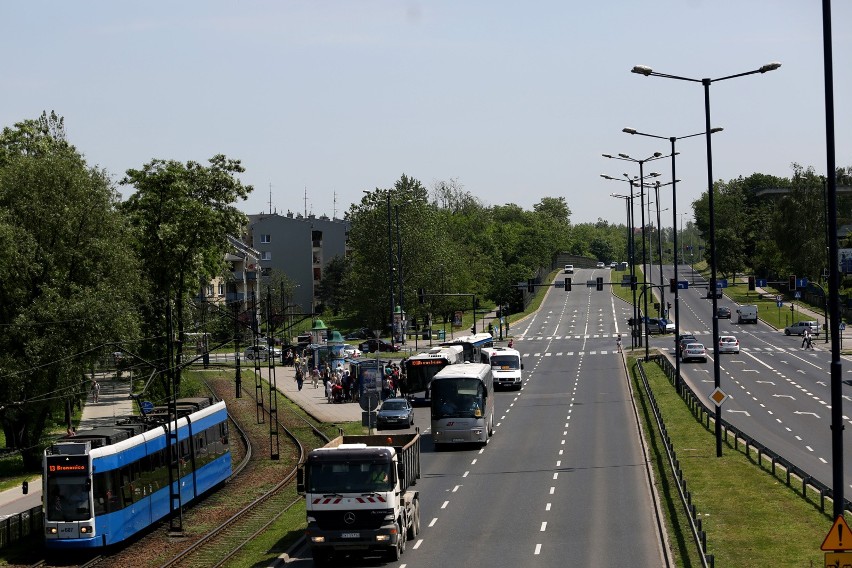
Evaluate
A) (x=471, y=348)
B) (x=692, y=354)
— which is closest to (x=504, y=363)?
(x=471, y=348)

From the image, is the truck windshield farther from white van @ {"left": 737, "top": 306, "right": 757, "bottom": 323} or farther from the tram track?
white van @ {"left": 737, "top": 306, "right": 757, "bottom": 323}

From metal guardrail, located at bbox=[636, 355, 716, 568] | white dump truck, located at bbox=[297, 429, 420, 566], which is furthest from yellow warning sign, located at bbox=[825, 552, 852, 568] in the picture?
white dump truck, located at bbox=[297, 429, 420, 566]

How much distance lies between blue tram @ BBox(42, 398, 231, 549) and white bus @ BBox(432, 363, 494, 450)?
12.5 meters

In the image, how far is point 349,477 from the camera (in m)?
25.4

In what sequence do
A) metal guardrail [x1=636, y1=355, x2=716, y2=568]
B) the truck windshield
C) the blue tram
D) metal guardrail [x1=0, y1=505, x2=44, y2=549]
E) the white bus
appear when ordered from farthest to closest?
1. the white bus
2. metal guardrail [x1=0, y1=505, x2=44, y2=549]
3. the blue tram
4. the truck windshield
5. metal guardrail [x1=636, y1=355, x2=716, y2=568]

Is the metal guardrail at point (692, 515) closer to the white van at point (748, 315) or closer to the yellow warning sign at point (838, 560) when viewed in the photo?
the yellow warning sign at point (838, 560)

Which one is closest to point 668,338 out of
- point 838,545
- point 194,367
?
point 194,367

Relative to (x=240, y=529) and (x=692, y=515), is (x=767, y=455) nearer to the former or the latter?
(x=692, y=515)

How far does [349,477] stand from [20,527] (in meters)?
11.1

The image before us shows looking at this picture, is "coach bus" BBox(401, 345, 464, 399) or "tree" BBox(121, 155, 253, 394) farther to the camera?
"tree" BBox(121, 155, 253, 394)

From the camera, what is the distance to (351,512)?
25.2m

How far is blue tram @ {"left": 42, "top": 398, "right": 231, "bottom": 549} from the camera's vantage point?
94.6ft

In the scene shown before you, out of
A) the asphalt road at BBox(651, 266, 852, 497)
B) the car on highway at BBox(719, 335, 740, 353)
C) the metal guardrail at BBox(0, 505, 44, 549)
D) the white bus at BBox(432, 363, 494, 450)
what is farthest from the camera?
the car on highway at BBox(719, 335, 740, 353)

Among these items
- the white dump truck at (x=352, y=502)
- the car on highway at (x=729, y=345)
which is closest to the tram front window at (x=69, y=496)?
the white dump truck at (x=352, y=502)
